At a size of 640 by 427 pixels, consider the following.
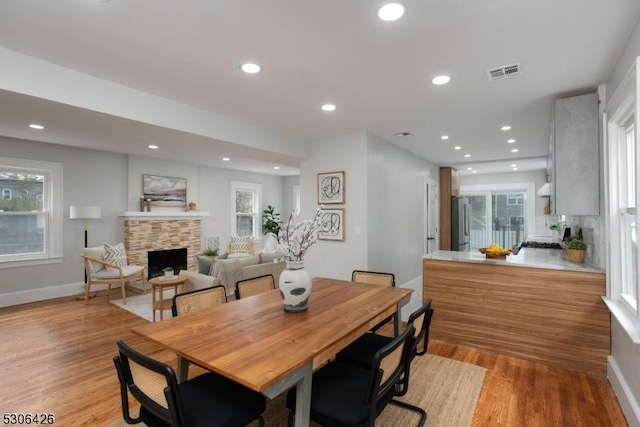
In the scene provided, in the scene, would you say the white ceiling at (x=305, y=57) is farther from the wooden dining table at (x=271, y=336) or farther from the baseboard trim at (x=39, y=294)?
the baseboard trim at (x=39, y=294)

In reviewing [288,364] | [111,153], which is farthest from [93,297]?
[288,364]

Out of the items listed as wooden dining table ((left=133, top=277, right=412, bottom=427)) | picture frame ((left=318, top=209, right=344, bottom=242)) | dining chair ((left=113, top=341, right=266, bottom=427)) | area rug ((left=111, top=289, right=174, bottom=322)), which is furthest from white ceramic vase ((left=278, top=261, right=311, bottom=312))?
area rug ((left=111, top=289, right=174, bottom=322))

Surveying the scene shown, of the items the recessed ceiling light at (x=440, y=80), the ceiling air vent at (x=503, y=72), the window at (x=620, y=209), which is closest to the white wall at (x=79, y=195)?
the recessed ceiling light at (x=440, y=80)

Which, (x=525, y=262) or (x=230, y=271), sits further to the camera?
(x=230, y=271)

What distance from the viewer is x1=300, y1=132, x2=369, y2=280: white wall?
4.29 m

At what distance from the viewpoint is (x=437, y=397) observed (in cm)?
243

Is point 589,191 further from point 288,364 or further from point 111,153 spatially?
point 111,153

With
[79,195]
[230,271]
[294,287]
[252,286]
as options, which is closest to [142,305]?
[230,271]

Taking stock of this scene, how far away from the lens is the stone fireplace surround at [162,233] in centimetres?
597

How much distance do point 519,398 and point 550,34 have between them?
99.5 inches

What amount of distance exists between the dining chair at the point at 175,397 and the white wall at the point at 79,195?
505 centimetres

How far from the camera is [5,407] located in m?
2.31

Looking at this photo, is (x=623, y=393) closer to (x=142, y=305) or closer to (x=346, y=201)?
(x=346, y=201)

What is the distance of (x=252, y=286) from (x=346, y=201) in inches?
79.7
